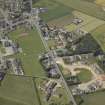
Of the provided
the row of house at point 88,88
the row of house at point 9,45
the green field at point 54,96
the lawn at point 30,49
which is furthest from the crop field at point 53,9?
the row of house at point 88,88

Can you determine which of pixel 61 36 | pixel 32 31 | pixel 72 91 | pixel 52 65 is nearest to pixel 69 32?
pixel 61 36

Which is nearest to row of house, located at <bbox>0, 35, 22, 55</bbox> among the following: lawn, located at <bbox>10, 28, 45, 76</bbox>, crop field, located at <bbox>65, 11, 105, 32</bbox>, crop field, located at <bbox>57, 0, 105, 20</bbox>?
lawn, located at <bbox>10, 28, 45, 76</bbox>

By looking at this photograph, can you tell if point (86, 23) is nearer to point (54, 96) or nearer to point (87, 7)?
point (87, 7)

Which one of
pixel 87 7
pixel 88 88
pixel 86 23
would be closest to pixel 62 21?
pixel 86 23

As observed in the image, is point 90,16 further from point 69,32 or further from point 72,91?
point 72,91

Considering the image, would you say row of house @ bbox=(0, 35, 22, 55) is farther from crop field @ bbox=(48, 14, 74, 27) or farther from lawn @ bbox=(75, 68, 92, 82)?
lawn @ bbox=(75, 68, 92, 82)
